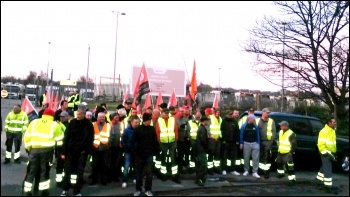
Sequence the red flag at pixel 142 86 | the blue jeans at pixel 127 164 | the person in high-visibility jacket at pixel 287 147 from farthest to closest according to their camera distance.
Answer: the red flag at pixel 142 86 < the person in high-visibility jacket at pixel 287 147 < the blue jeans at pixel 127 164

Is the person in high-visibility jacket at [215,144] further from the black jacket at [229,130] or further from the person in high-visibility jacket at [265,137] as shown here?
the person in high-visibility jacket at [265,137]

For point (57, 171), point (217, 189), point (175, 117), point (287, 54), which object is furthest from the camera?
point (287, 54)

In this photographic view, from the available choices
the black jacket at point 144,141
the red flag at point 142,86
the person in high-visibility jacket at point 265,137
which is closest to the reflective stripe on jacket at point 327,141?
the person in high-visibility jacket at point 265,137

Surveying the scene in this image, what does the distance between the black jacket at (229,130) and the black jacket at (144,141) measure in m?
3.45

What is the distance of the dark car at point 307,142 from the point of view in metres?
13.3

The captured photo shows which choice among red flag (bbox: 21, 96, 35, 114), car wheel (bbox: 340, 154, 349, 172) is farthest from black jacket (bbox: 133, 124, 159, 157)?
car wheel (bbox: 340, 154, 349, 172)

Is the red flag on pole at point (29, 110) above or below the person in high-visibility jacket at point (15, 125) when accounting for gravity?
above

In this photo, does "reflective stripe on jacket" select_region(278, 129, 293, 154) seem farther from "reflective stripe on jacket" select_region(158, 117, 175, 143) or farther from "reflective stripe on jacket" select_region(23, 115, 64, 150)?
"reflective stripe on jacket" select_region(23, 115, 64, 150)

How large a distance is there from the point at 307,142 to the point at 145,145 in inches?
259

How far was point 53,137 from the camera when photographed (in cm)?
820

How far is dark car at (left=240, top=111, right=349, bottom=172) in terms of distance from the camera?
43.7 feet

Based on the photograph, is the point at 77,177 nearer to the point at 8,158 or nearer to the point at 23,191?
the point at 23,191

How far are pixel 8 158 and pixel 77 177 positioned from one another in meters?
2.79

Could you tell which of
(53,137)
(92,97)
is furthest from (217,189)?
(92,97)
